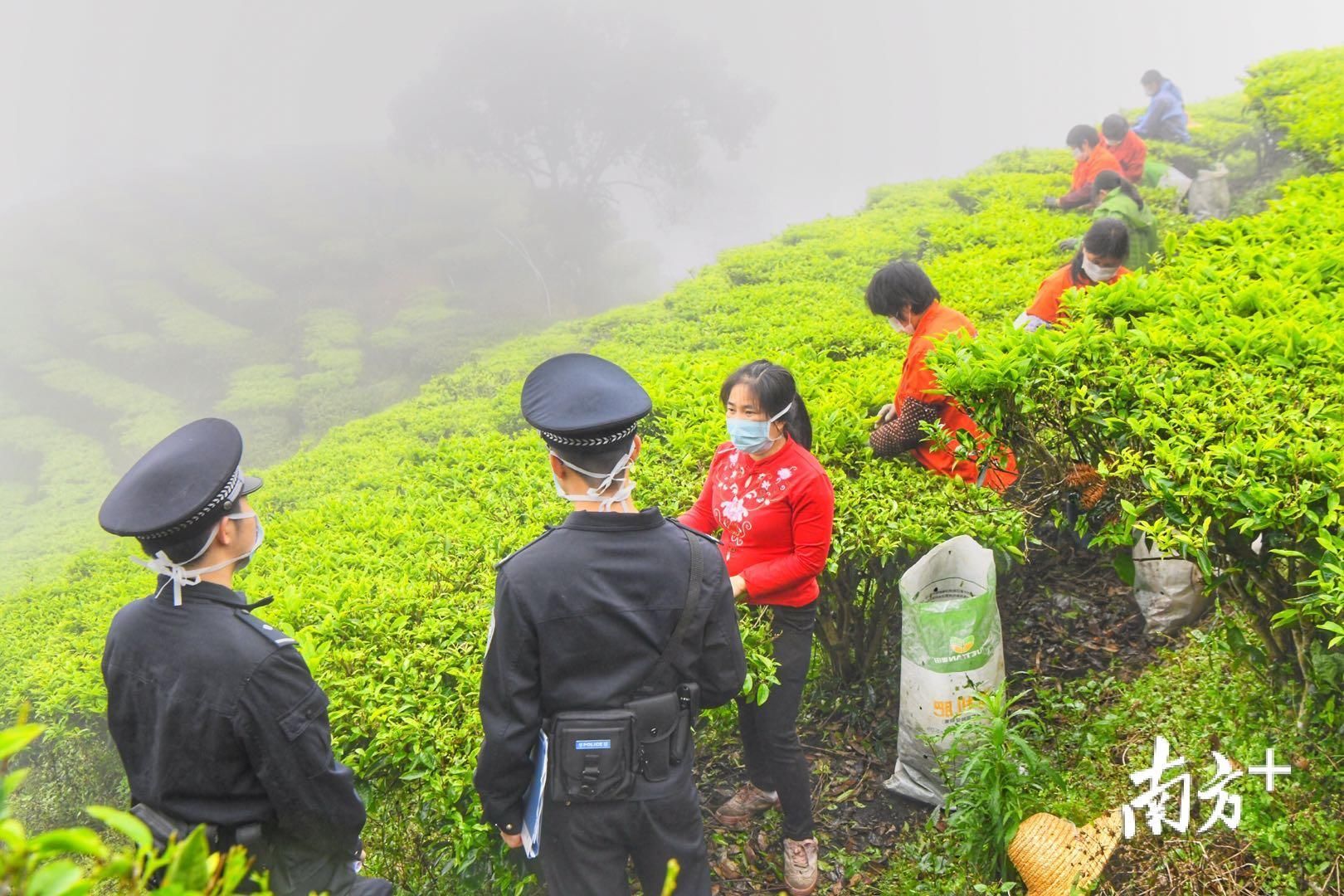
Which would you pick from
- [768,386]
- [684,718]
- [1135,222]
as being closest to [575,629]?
[684,718]

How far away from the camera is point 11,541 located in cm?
1375

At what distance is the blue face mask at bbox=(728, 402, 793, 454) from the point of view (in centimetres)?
311

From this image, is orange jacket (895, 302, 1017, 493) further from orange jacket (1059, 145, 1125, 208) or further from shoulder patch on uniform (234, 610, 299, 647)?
orange jacket (1059, 145, 1125, 208)

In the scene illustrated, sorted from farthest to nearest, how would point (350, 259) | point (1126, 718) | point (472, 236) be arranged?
point (472, 236) → point (350, 259) → point (1126, 718)

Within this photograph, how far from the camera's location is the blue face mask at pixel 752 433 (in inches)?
122

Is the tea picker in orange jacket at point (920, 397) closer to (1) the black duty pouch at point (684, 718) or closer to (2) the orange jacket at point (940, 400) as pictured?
(2) the orange jacket at point (940, 400)

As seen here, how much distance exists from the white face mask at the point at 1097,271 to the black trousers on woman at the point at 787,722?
256 centimetres

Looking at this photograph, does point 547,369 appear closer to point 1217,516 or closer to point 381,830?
point 381,830

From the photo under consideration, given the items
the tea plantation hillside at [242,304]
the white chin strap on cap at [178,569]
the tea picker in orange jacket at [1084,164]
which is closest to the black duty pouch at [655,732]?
the white chin strap on cap at [178,569]

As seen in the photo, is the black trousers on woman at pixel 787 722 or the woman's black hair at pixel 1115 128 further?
the woman's black hair at pixel 1115 128

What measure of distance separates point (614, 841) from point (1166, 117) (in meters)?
14.3

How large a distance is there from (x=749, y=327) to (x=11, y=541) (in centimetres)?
1292

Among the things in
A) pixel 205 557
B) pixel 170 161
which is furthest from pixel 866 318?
pixel 170 161

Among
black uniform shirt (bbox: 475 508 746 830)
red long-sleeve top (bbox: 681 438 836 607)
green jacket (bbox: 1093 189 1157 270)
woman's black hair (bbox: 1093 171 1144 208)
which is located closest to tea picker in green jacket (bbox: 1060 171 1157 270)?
green jacket (bbox: 1093 189 1157 270)
